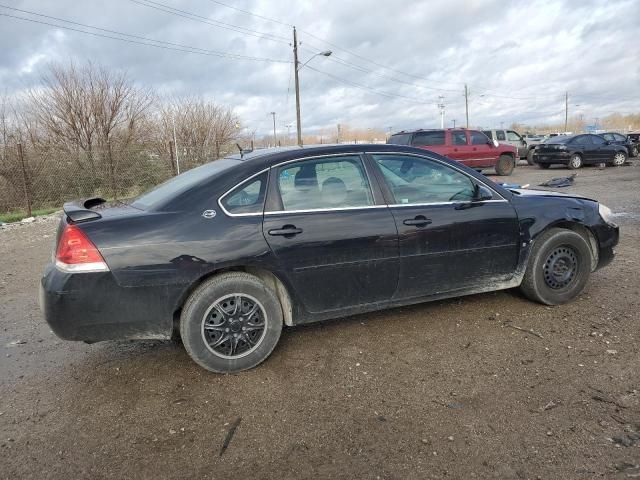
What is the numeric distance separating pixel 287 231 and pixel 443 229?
4.24 feet

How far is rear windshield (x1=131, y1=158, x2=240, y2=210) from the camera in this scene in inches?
132

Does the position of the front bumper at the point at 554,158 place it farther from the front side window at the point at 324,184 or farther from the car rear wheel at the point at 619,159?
the front side window at the point at 324,184

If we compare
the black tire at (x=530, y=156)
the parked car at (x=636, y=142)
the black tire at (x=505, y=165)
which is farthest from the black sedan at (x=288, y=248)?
the parked car at (x=636, y=142)

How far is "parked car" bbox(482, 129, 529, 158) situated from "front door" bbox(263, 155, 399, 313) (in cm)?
1966

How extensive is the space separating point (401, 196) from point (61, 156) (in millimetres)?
13780

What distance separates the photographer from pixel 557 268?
4203 millimetres

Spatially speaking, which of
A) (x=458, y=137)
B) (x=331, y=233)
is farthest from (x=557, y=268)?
(x=458, y=137)

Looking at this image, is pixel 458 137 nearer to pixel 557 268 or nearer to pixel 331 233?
pixel 557 268

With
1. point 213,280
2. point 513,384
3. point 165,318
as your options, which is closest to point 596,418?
point 513,384

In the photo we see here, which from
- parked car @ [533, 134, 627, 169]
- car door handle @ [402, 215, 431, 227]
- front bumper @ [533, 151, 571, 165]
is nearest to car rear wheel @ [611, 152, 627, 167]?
parked car @ [533, 134, 627, 169]

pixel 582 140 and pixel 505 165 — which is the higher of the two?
pixel 582 140

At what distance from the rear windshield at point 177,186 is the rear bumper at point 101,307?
2.10 feet

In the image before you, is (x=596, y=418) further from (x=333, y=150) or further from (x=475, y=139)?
(x=475, y=139)

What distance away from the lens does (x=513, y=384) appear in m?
2.99
